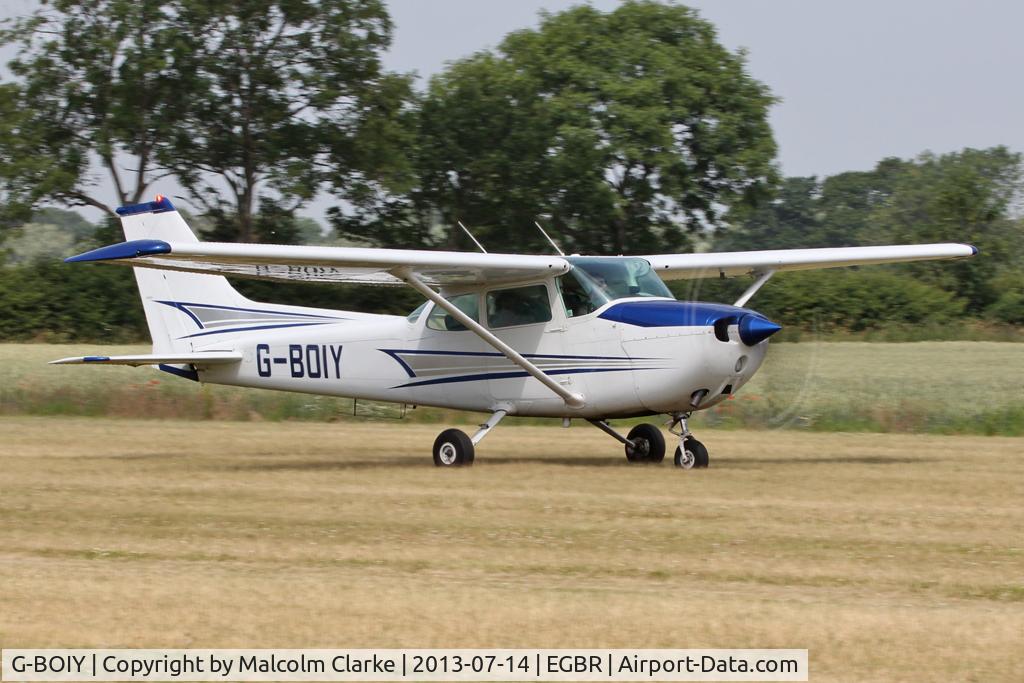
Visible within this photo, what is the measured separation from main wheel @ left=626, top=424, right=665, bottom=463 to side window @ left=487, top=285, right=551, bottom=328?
5.50ft

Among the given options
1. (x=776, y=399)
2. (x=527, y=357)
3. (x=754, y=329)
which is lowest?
(x=776, y=399)

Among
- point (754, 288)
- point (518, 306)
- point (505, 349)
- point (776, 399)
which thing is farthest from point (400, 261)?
point (776, 399)

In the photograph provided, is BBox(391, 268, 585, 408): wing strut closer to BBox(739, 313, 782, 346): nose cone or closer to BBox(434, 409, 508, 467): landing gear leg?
BBox(434, 409, 508, 467): landing gear leg

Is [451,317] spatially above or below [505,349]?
above

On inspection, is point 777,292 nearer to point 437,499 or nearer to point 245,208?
point 245,208

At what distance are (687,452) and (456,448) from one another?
2337mm

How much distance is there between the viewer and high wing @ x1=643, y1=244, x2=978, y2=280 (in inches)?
596

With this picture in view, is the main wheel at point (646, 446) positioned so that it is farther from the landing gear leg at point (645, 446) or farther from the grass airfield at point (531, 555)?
the grass airfield at point (531, 555)

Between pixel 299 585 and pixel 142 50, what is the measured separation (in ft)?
112

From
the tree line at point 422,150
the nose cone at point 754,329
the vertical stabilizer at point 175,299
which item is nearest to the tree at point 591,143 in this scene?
the tree line at point 422,150

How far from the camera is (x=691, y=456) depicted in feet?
44.4

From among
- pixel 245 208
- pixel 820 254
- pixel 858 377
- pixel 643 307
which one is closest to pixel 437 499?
pixel 643 307

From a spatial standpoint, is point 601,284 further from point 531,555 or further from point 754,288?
point 531,555

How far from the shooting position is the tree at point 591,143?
4241 centimetres
